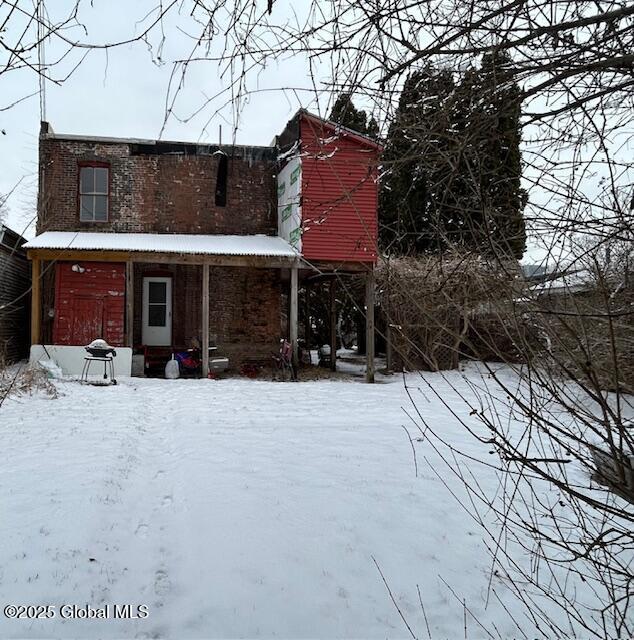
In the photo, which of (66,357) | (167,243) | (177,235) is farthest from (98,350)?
(177,235)

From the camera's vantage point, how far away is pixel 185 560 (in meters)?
4.09

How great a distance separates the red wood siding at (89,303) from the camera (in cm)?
1387

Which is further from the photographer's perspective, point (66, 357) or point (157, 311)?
point (157, 311)

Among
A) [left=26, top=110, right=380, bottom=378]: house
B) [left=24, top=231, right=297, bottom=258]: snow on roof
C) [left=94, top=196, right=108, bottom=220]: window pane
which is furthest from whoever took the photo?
[left=94, top=196, right=108, bottom=220]: window pane

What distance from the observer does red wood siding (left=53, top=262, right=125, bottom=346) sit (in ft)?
45.5

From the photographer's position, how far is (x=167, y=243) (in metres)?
14.5

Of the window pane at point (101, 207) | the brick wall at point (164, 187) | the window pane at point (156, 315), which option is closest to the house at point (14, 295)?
the brick wall at point (164, 187)

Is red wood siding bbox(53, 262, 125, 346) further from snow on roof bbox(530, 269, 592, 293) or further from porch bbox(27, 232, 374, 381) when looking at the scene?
snow on roof bbox(530, 269, 592, 293)

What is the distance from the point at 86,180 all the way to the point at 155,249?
4.25 meters

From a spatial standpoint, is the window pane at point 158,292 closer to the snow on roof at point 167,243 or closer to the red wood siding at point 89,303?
the snow on roof at point 167,243

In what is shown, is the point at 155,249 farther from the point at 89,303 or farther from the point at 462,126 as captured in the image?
the point at 462,126

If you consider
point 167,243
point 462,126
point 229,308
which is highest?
point 167,243

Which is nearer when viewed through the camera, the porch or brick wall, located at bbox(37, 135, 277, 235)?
the porch

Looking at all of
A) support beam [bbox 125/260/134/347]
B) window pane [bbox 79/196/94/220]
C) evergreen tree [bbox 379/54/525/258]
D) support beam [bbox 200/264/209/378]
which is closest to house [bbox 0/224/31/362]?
window pane [bbox 79/196/94/220]
